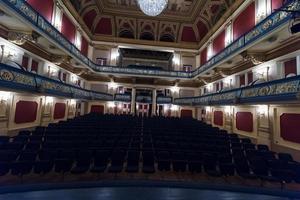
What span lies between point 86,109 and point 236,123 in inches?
614

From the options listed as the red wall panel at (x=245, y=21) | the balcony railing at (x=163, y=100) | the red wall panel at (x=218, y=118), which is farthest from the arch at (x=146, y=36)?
the red wall panel at (x=218, y=118)

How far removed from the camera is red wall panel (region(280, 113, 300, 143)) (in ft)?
23.6

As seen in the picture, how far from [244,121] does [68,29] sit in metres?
15.4

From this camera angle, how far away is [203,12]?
1750 cm

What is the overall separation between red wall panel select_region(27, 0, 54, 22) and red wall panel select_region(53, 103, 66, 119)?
6.18m

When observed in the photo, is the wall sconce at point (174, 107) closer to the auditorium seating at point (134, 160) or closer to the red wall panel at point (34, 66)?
the auditorium seating at point (134, 160)

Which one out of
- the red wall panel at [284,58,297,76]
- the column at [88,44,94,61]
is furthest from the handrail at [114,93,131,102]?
the red wall panel at [284,58,297,76]

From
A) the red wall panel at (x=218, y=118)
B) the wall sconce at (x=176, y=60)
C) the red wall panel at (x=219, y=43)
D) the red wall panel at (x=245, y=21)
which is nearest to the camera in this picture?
the red wall panel at (x=245, y=21)

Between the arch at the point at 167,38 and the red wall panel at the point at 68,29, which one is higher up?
the arch at the point at 167,38

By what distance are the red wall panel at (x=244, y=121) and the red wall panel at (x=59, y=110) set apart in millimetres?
13314

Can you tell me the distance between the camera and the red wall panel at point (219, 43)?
1491cm

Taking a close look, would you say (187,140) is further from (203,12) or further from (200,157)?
(203,12)

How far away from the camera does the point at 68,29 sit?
46.2 feet

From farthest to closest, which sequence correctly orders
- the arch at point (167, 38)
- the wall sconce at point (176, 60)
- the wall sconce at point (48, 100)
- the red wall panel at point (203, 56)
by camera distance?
the arch at point (167, 38), the wall sconce at point (176, 60), the red wall panel at point (203, 56), the wall sconce at point (48, 100)
